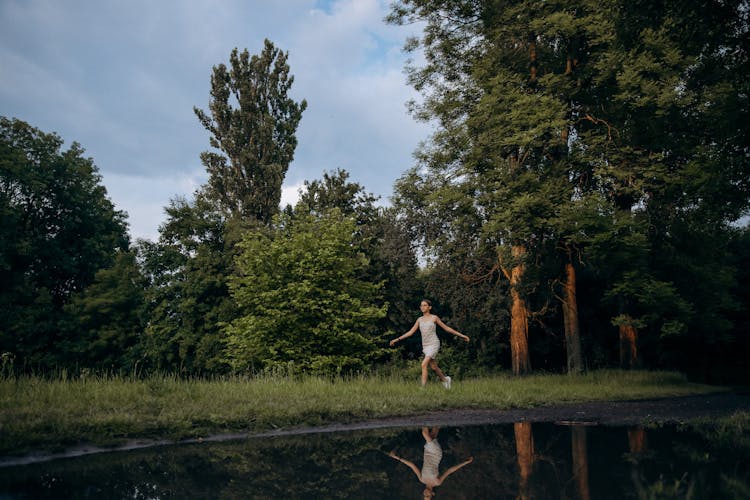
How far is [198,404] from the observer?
27.9ft

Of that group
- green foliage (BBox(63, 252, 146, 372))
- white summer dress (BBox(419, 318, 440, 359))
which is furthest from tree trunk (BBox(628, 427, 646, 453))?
green foliage (BBox(63, 252, 146, 372))

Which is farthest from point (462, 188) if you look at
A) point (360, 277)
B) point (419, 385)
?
point (360, 277)

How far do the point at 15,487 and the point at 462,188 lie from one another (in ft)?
54.1

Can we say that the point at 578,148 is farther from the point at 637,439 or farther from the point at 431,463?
the point at 431,463

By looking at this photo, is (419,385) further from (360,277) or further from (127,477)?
(360,277)

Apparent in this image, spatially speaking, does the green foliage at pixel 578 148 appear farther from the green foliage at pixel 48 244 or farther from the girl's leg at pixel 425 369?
the green foliage at pixel 48 244

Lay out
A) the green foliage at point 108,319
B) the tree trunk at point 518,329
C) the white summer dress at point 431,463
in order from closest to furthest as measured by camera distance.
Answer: the white summer dress at point 431,463, the tree trunk at point 518,329, the green foliage at point 108,319

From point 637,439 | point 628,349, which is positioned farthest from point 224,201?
point 637,439

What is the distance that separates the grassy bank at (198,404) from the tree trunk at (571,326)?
5476mm

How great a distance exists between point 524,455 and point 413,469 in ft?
4.23

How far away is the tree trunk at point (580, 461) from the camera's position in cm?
421

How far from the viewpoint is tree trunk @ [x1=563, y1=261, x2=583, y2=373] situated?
730 inches

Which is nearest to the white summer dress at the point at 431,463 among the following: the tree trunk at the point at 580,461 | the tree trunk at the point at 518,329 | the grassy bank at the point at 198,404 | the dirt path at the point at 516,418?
the tree trunk at the point at 580,461

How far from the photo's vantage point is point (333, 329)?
20.1 meters
